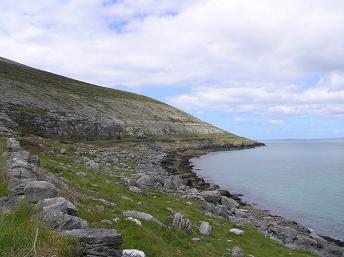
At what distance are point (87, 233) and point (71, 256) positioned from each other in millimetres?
1032

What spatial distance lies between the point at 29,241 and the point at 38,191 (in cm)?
552

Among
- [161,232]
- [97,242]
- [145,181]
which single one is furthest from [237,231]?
[97,242]

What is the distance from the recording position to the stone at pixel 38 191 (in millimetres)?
14133

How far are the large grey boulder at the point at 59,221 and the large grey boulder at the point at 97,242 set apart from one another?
2.50ft

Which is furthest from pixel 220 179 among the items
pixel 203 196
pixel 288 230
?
pixel 288 230

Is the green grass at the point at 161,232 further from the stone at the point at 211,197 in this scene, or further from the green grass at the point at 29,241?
the stone at the point at 211,197

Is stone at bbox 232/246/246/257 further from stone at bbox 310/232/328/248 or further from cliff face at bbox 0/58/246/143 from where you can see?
cliff face at bbox 0/58/246/143

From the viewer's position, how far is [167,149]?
126 meters

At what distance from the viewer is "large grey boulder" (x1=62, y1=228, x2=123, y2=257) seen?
33.0 feet

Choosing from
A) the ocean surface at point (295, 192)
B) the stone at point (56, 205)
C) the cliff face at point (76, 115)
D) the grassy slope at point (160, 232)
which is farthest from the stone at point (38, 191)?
the cliff face at point (76, 115)

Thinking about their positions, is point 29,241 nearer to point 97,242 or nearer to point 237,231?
point 97,242

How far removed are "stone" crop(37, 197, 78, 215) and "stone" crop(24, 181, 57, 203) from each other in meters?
0.58

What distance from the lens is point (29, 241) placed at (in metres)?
9.15

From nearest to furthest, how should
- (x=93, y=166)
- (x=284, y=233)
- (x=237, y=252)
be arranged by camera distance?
(x=237, y=252) → (x=284, y=233) → (x=93, y=166)
